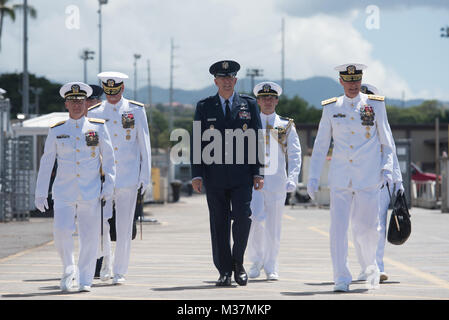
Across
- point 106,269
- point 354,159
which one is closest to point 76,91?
point 106,269

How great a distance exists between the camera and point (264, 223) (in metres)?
11.9

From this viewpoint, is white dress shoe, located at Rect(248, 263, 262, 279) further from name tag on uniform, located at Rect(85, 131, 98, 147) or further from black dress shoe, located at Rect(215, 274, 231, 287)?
name tag on uniform, located at Rect(85, 131, 98, 147)

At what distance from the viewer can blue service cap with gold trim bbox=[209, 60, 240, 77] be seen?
1066 centimetres

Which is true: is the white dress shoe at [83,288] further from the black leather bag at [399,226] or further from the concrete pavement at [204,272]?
the black leather bag at [399,226]

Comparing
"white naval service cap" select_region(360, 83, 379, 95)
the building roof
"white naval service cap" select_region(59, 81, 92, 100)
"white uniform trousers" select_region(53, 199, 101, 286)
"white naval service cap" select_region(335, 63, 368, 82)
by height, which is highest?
the building roof

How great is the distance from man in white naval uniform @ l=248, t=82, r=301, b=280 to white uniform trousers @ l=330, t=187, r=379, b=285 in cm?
138

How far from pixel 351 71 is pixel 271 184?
2.11m

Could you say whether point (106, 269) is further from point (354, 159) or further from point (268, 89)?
point (354, 159)

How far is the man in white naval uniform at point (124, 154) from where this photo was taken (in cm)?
1120

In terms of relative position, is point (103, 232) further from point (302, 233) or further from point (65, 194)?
point (302, 233)

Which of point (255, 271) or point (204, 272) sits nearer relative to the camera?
point (255, 271)

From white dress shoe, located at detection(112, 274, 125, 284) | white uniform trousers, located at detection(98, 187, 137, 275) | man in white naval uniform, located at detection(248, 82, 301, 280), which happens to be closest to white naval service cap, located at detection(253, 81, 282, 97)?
man in white naval uniform, located at detection(248, 82, 301, 280)
